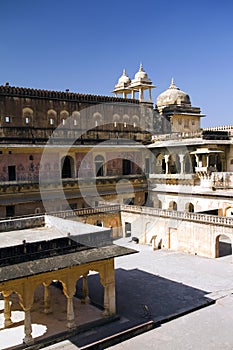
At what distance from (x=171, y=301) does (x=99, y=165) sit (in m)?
16.6

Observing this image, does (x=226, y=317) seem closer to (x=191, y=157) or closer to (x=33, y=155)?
(x=33, y=155)

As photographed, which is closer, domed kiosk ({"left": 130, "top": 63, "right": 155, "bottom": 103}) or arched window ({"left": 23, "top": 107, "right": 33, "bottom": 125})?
arched window ({"left": 23, "top": 107, "right": 33, "bottom": 125})

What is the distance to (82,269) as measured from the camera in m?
12.2

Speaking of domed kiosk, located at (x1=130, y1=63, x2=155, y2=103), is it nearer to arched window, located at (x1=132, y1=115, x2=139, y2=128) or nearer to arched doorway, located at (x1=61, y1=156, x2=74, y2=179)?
arched window, located at (x1=132, y1=115, x2=139, y2=128)

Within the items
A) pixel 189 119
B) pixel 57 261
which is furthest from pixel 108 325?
pixel 189 119

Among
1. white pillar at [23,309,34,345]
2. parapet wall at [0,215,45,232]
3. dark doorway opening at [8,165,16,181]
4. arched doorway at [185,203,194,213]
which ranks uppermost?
dark doorway opening at [8,165,16,181]

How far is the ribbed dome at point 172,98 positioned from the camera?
39.3 meters

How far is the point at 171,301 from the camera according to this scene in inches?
593

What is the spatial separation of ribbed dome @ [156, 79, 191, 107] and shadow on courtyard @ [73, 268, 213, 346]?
2414 centimetres

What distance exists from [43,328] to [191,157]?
2273 centimetres

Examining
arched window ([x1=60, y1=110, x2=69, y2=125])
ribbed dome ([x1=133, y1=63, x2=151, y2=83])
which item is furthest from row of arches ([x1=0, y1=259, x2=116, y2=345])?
ribbed dome ([x1=133, y1=63, x2=151, y2=83])

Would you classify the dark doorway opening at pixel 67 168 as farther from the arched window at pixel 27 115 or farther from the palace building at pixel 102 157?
the arched window at pixel 27 115

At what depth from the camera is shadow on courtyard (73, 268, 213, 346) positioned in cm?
1254

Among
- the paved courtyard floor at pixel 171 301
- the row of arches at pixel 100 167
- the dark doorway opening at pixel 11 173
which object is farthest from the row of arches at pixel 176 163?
the dark doorway opening at pixel 11 173
